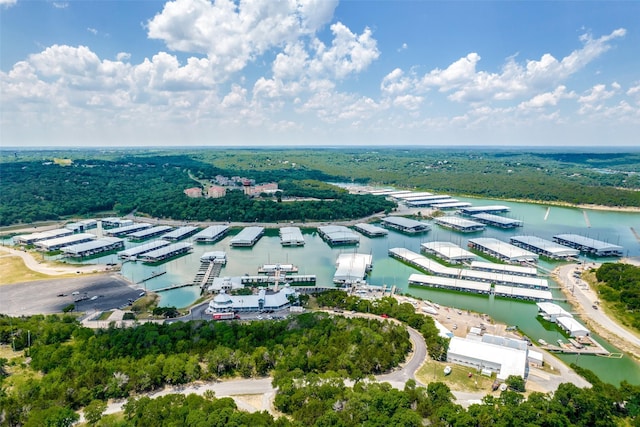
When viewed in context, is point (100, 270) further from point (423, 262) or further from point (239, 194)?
point (239, 194)

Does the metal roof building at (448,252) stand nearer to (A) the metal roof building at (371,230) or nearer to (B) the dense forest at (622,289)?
(A) the metal roof building at (371,230)

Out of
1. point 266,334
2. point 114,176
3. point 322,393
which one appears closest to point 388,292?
point 266,334

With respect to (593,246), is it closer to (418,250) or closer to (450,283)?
(418,250)

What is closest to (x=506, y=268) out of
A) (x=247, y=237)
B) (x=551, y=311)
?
(x=551, y=311)

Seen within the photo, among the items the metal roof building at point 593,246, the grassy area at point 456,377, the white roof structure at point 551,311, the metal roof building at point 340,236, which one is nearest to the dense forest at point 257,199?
the metal roof building at point 340,236

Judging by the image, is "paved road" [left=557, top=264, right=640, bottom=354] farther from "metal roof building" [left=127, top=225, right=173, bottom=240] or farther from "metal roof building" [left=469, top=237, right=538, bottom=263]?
"metal roof building" [left=127, top=225, right=173, bottom=240]

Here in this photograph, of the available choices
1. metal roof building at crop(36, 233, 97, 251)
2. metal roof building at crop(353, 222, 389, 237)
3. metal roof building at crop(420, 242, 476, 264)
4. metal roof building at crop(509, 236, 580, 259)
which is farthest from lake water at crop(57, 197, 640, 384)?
metal roof building at crop(36, 233, 97, 251)
